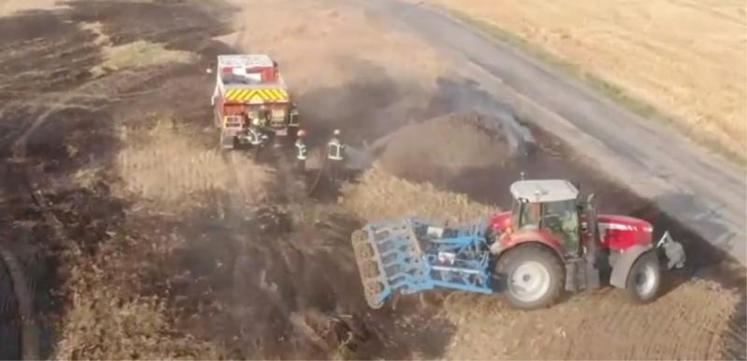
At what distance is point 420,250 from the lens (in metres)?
17.5

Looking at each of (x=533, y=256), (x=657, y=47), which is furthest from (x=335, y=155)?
(x=657, y=47)

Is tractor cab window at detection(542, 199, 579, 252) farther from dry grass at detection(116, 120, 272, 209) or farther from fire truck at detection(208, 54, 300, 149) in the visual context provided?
fire truck at detection(208, 54, 300, 149)

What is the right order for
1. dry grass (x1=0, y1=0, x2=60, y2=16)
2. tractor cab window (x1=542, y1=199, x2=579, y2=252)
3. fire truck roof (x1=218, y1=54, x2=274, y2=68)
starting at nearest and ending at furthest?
tractor cab window (x1=542, y1=199, x2=579, y2=252) → fire truck roof (x1=218, y1=54, x2=274, y2=68) → dry grass (x1=0, y1=0, x2=60, y2=16)

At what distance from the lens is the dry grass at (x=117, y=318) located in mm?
15414

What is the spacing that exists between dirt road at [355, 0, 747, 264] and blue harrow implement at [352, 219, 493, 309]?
641 centimetres

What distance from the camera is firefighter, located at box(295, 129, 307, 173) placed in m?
23.9

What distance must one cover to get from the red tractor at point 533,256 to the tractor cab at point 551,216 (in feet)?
0.05

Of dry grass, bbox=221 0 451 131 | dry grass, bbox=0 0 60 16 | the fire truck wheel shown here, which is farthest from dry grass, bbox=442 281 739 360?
dry grass, bbox=0 0 60 16

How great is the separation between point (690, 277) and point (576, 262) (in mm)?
3410

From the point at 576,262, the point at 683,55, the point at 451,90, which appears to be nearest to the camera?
the point at 576,262

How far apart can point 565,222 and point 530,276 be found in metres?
1.06

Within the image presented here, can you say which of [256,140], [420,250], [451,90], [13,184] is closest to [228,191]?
[256,140]

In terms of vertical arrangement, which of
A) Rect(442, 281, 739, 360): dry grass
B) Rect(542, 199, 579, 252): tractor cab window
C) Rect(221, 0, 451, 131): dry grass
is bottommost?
Rect(221, 0, 451, 131): dry grass

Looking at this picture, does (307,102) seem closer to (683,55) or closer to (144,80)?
(144,80)
